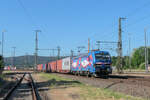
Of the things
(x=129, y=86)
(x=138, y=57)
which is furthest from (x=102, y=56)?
(x=138, y=57)

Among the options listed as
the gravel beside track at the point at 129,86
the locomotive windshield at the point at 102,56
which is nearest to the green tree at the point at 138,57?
the locomotive windshield at the point at 102,56

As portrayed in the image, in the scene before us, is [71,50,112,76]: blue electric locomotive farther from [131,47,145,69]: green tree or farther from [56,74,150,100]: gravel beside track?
[131,47,145,69]: green tree

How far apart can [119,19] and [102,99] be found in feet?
Answer: 108

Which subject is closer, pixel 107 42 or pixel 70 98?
pixel 70 98

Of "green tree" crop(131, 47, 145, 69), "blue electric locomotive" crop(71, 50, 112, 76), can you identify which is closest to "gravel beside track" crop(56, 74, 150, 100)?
"blue electric locomotive" crop(71, 50, 112, 76)

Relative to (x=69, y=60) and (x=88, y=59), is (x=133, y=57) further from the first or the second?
(x=88, y=59)

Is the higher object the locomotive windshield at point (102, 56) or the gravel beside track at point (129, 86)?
the locomotive windshield at point (102, 56)

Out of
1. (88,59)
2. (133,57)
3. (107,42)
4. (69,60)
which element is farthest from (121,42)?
(133,57)

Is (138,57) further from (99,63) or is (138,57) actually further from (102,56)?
(99,63)

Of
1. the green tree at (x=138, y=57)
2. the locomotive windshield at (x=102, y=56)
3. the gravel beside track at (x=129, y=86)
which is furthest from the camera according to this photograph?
the green tree at (x=138, y=57)

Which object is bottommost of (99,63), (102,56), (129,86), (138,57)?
(129,86)

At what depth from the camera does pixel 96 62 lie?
25844 mm

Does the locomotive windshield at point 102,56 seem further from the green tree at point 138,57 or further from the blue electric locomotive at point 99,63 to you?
the green tree at point 138,57

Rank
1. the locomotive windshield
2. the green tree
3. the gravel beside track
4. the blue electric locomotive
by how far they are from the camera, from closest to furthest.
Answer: the gravel beside track, the blue electric locomotive, the locomotive windshield, the green tree
